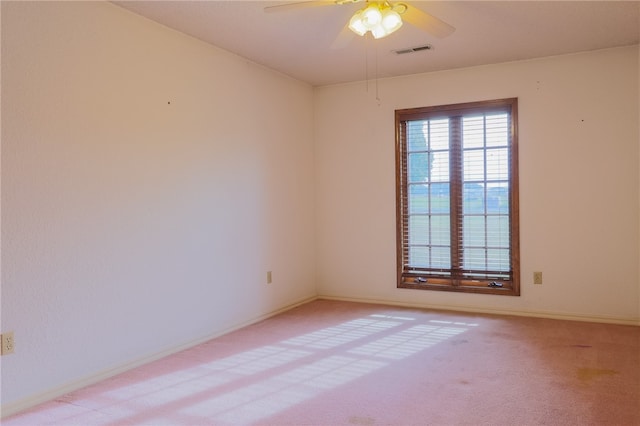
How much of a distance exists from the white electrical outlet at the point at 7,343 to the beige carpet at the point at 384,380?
339 millimetres

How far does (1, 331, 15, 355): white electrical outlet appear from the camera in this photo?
2443 mm

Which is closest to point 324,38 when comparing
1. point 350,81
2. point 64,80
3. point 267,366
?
point 350,81

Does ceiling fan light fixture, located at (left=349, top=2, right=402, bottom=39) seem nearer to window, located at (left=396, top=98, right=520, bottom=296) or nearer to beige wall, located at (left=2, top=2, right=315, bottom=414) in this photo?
beige wall, located at (left=2, top=2, right=315, bottom=414)

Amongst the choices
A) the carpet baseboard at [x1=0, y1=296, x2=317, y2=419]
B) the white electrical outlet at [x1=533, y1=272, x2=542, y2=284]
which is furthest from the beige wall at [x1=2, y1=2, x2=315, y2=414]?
the white electrical outlet at [x1=533, y1=272, x2=542, y2=284]

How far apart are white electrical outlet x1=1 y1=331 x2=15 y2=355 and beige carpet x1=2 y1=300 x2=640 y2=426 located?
339mm

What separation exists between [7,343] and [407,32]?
10.9ft

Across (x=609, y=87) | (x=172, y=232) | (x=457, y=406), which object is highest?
(x=609, y=87)

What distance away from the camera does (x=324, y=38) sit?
3.70m

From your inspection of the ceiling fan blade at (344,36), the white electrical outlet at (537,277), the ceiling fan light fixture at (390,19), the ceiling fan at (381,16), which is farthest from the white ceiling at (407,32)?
the white electrical outlet at (537,277)

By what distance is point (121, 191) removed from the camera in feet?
10.2

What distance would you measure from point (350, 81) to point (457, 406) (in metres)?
3.63

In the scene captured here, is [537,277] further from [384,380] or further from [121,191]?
[121,191]

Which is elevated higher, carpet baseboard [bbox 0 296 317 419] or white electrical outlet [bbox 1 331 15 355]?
white electrical outlet [bbox 1 331 15 355]

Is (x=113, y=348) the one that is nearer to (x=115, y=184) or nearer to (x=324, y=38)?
(x=115, y=184)
